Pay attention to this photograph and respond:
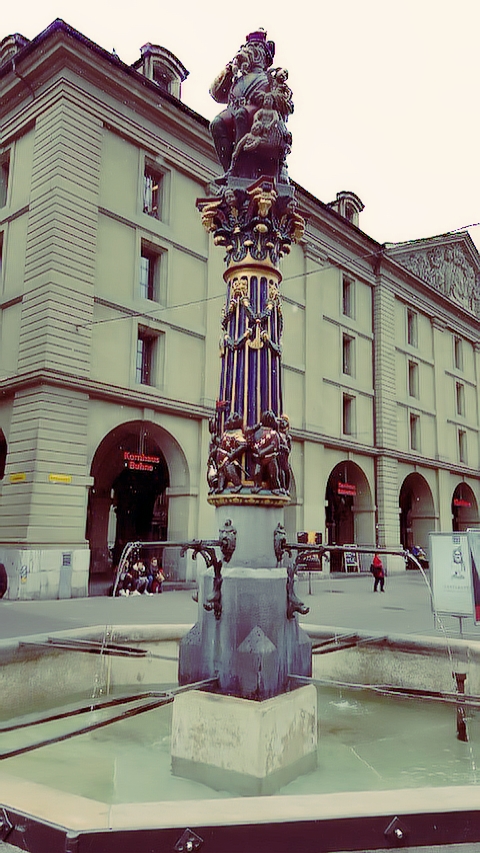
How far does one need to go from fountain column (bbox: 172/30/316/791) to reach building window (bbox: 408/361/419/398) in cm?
3308

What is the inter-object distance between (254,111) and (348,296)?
95.8ft

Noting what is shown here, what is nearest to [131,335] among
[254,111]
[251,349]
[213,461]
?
[254,111]

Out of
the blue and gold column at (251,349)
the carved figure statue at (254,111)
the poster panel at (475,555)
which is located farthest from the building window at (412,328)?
the blue and gold column at (251,349)

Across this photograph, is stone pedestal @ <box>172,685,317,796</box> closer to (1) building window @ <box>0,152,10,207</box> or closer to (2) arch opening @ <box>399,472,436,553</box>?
(1) building window @ <box>0,152,10,207</box>

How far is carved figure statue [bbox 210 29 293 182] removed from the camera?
637 centimetres

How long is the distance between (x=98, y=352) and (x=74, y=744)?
17.2 metres

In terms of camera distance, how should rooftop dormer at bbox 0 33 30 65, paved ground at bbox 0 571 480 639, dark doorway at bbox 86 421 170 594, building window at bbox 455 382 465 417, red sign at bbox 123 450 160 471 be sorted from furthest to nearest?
building window at bbox 455 382 465 417, dark doorway at bbox 86 421 170 594, rooftop dormer at bbox 0 33 30 65, red sign at bbox 123 450 160 471, paved ground at bbox 0 571 480 639

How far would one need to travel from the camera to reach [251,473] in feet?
18.8

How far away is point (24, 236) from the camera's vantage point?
2223cm

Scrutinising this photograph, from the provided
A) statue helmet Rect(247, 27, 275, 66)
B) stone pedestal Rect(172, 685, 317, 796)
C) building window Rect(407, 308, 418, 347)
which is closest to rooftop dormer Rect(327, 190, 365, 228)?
building window Rect(407, 308, 418, 347)

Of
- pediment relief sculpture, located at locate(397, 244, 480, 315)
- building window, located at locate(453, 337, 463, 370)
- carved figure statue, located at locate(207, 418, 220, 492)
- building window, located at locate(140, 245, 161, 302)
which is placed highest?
pediment relief sculpture, located at locate(397, 244, 480, 315)

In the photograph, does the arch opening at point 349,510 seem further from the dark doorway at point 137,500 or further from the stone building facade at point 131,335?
the dark doorway at point 137,500

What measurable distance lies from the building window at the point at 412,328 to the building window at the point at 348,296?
5.74m

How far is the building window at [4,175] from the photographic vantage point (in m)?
24.2
